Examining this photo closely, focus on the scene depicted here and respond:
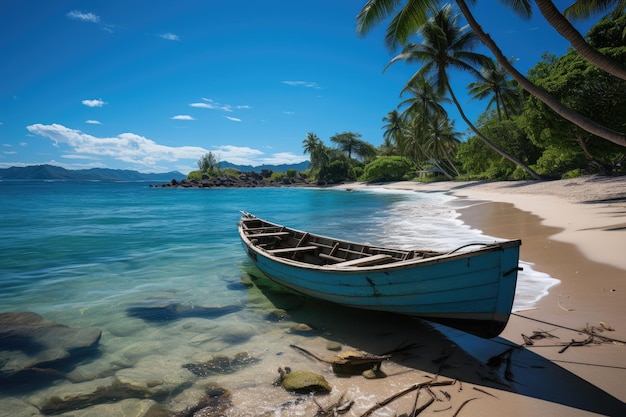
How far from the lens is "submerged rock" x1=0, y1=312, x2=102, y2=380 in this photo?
15.3 ft

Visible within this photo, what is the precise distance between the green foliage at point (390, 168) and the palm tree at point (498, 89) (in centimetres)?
2296

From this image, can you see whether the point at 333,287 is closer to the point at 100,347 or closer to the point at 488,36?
the point at 100,347

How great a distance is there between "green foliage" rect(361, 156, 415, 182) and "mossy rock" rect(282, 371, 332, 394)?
195ft

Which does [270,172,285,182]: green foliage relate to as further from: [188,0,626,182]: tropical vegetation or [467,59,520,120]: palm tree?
[467,59,520,120]: palm tree

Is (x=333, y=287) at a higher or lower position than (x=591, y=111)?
lower

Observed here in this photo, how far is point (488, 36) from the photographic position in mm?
10148

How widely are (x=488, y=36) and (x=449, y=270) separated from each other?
30.7 ft

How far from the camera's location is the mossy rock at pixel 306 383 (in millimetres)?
3658

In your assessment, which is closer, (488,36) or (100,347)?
(100,347)

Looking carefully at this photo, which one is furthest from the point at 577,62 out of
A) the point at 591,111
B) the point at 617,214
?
the point at 617,214

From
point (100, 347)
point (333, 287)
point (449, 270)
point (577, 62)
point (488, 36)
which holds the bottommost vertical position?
point (100, 347)

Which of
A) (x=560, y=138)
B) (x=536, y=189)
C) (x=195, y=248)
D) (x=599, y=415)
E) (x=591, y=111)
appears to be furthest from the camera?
(x=536, y=189)

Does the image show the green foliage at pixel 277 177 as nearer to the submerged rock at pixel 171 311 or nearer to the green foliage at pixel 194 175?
the green foliage at pixel 194 175

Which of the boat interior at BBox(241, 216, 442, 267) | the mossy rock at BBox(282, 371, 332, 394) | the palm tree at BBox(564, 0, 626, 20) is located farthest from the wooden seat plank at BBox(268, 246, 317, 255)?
the palm tree at BBox(564, 0, 626, 20)
